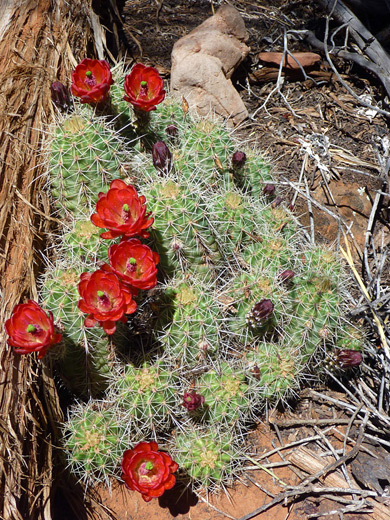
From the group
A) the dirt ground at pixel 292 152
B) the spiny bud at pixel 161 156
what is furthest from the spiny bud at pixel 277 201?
the spiny bud at pixel 161 156

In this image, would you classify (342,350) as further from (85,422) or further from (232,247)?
(85,422)

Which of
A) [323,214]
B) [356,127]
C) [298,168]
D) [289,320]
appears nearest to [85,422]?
[289,320]

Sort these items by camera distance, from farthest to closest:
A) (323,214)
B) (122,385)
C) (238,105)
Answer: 1. (238,105)
2. (323,214)
3. (122,385)

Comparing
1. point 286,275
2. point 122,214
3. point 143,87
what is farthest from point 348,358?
point 143,87

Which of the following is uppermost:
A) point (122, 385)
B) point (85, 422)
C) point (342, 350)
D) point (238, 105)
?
point (238, 105)

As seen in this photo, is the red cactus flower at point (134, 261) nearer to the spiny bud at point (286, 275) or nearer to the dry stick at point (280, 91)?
the spiny bud at point (286, 275)

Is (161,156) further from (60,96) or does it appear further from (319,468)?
(319,468)
